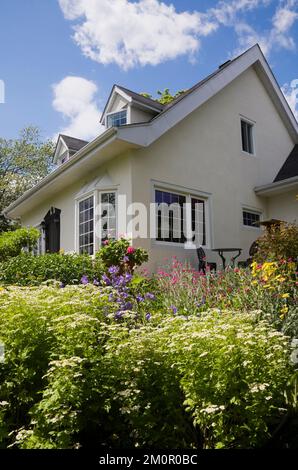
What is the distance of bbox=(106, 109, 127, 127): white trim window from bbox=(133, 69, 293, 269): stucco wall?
90.2 inches

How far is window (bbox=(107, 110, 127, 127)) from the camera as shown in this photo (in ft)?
39.5

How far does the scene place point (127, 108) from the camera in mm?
11570

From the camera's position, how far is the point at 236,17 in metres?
7.11

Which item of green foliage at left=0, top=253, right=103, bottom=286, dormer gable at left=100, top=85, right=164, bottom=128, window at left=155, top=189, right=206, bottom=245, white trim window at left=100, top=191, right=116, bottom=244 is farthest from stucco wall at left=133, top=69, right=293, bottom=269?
green foliage at left=0, top=253, right=103, bottom=286

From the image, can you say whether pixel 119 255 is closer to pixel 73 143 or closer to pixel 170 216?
pixel 170 216

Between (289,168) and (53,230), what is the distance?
856 centimetres

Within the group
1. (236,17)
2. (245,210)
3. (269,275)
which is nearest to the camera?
(269,275)

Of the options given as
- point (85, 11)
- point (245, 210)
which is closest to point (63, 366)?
point (85, 11)

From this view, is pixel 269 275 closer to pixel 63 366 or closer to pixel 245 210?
pixel 63 366

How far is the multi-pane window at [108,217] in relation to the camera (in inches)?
381

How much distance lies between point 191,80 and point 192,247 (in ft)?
23.4

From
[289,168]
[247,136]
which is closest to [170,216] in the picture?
[247,136]

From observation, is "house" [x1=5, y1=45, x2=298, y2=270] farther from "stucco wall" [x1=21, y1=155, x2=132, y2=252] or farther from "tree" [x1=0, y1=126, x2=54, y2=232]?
"tree" [x1=0, y1=126, x2=54, y2=232]

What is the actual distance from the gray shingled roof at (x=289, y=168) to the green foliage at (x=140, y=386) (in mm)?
11383
